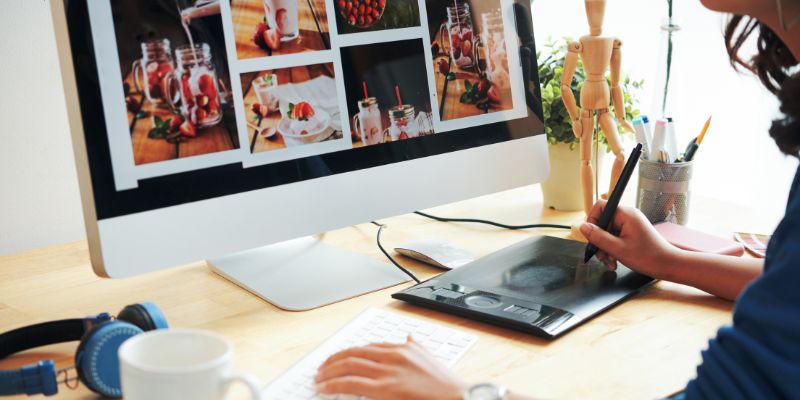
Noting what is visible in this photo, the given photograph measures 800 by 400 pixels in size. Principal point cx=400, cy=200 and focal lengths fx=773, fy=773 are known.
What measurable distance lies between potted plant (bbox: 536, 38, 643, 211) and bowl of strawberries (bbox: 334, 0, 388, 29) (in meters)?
0.42

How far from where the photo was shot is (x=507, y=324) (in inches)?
35.5

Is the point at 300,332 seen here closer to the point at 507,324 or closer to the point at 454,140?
the point at 507,324

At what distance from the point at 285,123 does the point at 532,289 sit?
0.38 meters

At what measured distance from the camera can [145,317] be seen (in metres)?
0.81

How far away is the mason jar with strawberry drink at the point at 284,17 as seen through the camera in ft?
3.15

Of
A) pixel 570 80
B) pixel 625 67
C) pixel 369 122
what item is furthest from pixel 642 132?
pixel 625 67

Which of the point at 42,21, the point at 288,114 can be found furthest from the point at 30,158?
the point at 288,114

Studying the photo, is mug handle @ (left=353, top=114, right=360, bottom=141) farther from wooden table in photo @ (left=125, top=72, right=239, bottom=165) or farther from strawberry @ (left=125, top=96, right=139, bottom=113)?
Answer: strawberry @ (left=125, top=96, right=139, bottom=113)

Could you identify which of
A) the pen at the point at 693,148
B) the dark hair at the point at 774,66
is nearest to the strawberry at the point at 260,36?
the dark hair at the point at 774,66

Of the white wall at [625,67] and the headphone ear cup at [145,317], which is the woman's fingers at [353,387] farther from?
the white wall at [625,67]

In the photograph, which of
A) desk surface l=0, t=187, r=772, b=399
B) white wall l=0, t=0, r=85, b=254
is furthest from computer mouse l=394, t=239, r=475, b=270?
white wall l=0, t=0, r=85, b=254

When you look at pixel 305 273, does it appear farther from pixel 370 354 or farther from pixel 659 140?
pixel 659 140

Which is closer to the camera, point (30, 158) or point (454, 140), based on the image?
point (454, 140)

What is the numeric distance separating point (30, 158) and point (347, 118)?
741 mm
